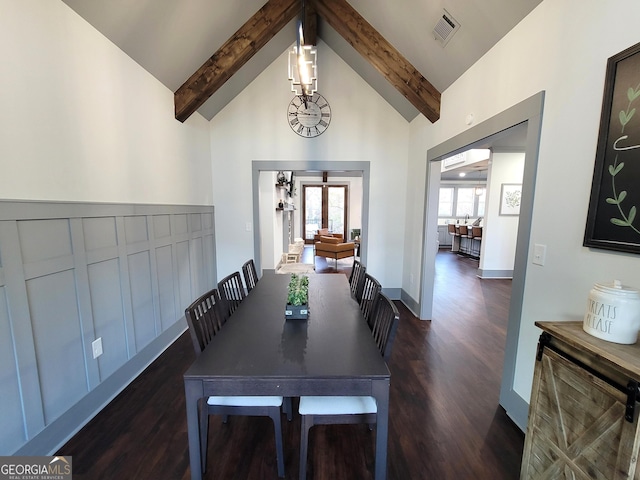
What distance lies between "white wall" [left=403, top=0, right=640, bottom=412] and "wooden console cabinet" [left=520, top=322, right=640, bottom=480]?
0.37m

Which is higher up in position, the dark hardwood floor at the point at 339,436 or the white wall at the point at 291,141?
the white wall at the point at 291,141

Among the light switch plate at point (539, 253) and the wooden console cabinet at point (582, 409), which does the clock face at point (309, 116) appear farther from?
the wooden console cabinet at point (582, 409)

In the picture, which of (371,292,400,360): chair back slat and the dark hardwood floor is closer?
(371,292,400,360): chair back slat

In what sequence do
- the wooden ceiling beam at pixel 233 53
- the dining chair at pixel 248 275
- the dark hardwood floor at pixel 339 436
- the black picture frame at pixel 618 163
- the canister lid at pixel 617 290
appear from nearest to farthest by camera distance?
the canister lid at pixel 617 290 < the black picture frame at pixel 618 163 < the dark hardwood floor at pixel 339 436 < the dining chair at pixel 248 275 < the wooden ceiling beam at pixel 233 53

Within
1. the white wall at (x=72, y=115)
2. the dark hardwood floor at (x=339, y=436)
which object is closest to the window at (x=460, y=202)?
the dark hardwood floor at (x=339, y=436)

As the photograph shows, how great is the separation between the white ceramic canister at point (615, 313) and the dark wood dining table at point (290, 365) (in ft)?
2.77

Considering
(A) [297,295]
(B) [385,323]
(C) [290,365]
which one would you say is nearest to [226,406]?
(C) [290,365]

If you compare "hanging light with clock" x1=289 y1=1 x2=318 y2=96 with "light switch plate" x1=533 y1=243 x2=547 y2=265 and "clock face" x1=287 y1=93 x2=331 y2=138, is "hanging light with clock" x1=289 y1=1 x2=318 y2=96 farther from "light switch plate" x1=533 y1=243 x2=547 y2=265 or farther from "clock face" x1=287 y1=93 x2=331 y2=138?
"light switch plate" x1=533 y1=243 x2=547 y2=265

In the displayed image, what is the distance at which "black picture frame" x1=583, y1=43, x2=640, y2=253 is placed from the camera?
3.64 feet

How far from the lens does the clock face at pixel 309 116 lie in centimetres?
379

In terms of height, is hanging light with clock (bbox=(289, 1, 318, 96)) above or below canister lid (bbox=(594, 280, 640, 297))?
above

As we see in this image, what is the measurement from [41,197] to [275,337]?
1565 mm

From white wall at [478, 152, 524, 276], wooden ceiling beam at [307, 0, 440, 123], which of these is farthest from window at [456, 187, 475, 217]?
wooden ceiling beam at [307, 0, 440, 123]

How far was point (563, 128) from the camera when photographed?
1.44 meters
